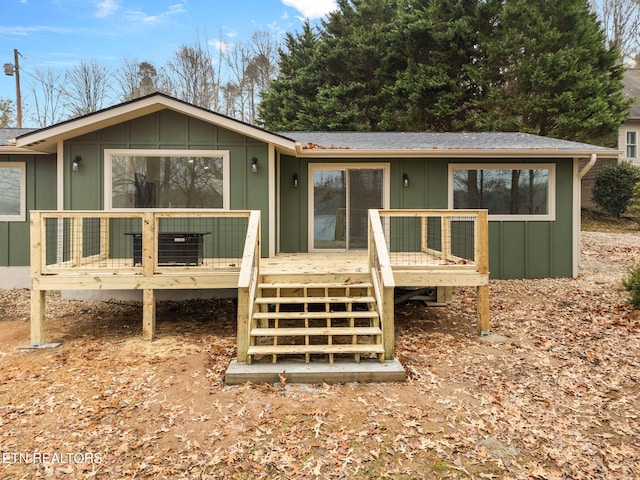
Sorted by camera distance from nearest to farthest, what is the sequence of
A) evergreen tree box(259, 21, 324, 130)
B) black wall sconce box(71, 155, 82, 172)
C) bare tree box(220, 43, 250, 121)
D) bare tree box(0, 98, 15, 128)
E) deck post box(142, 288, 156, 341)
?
deck post box(142, 288, 156, 341) < black wall sconce box(71, 155, 82, 172) < evergreen tree box(259, 21, 324, 130) < bare tree box(0, 98, 15, 128) < bare tree box(220, 43, 250, 121)

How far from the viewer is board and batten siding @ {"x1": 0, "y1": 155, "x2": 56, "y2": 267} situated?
22.9 ft

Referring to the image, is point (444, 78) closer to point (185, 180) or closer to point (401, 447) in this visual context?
point (185, 180)

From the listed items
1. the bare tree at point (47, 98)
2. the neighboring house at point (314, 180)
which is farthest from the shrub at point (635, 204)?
the bare tree at point (47, 98)

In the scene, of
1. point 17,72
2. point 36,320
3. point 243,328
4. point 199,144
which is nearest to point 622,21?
point 199,144

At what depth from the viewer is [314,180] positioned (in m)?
7.34

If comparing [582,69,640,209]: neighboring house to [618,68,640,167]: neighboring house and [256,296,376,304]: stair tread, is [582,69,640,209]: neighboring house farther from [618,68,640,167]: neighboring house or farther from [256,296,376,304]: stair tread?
[256,296,376,304]: stair tread

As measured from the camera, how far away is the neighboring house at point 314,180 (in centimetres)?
617

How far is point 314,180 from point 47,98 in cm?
1793

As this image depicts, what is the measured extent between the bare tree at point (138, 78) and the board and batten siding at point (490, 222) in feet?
50.8

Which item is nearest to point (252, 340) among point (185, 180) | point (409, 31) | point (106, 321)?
point (106, 321)

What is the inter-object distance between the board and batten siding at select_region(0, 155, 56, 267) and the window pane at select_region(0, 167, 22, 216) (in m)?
0.19

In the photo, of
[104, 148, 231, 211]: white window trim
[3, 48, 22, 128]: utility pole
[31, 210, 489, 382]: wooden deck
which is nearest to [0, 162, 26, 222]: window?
[31, 210, 489, 382]: wooden deck

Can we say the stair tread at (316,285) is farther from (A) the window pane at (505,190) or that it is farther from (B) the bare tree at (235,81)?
(B) the bare tree at (235,81)

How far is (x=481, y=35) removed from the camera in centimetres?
1498
